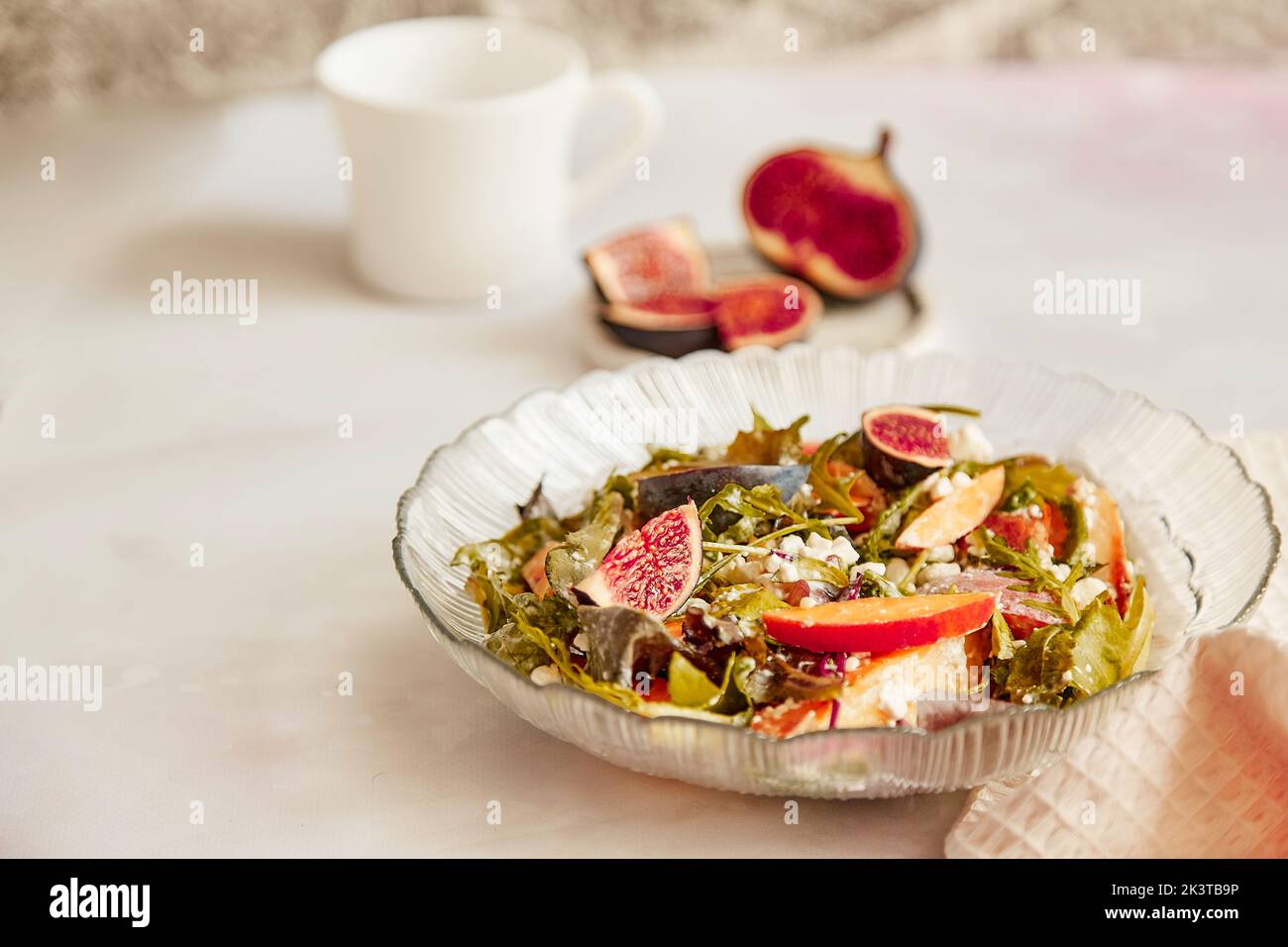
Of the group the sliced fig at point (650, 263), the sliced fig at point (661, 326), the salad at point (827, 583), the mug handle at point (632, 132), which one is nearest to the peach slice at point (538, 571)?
the salad at point (827, 583)

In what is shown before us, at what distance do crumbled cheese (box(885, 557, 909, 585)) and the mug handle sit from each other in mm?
1205

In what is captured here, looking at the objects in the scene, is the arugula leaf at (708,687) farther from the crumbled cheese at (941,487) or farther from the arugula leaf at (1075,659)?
the crumbled cheese at (941,487)

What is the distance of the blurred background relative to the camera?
9.76 feet

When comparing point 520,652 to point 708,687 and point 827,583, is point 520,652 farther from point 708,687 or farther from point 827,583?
point 827,583

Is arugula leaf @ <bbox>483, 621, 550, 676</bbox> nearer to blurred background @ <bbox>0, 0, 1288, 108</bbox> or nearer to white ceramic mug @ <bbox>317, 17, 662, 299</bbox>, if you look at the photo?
white ceramic mug @ <bbox>317, 17, 662, 299</bbox>

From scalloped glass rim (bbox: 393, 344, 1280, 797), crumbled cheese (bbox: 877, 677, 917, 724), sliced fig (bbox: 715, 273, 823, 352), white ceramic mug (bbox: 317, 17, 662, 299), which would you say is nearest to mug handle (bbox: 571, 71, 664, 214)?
white ceramic mug (bbox: 317, 17, 662, 299)

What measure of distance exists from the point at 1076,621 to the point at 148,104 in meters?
2.52

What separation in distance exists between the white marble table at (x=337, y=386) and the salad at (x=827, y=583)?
16 centimetres

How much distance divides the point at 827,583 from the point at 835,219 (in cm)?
116

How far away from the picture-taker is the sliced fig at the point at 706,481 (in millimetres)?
1447

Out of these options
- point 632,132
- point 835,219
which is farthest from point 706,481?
point 632,132
